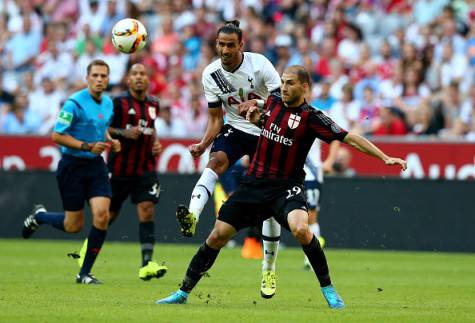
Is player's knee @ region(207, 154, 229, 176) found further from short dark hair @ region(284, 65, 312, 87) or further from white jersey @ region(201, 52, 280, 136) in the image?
short dark hair @ region(284, 65, 312, 87)

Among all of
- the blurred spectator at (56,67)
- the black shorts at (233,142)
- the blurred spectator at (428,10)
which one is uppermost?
the blurred spectator at (428,10)

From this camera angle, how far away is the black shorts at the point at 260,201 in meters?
9.91

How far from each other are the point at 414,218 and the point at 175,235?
3989mm

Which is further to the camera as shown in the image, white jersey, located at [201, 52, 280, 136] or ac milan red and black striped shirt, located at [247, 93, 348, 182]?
white jersey, located at [201, 52, 280, 136]

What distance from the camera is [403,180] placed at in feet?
59.7

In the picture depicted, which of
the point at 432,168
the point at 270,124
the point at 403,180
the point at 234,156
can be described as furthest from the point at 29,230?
the point at 432,168

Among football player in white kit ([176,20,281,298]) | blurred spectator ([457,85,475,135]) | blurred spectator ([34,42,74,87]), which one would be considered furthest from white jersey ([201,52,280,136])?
blurred spectator ([34,42,74,87])

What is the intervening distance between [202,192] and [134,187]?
112 inches

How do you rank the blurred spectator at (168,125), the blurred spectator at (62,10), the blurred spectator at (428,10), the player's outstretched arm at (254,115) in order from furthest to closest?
the blurred spectator at (62,10) < the blurred spectator at (428,10) < the blurred spectator at (168,125) < the player's outstretched arm at (254,115)

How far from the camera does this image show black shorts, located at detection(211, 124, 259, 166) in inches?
449

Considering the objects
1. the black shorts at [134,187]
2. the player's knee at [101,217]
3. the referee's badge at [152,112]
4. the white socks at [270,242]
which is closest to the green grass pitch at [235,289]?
the white socks at [270,242]

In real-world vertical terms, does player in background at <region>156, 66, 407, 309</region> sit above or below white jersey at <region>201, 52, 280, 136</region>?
below

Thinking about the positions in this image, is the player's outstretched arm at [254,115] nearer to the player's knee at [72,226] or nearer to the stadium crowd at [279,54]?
the player's knee at [72,226]

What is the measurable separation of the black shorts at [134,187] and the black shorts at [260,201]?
3667mm
